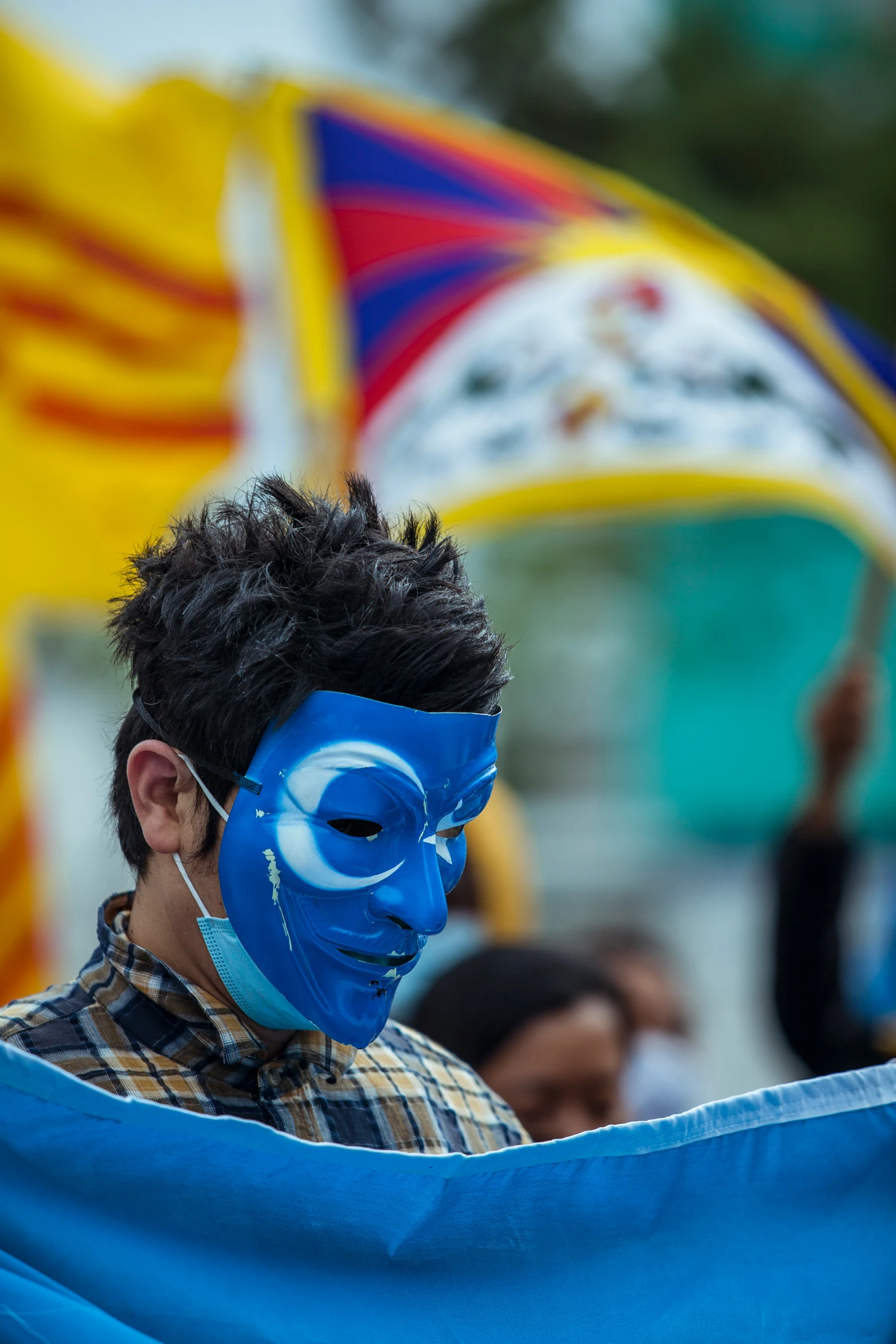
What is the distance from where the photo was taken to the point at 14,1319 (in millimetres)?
1218

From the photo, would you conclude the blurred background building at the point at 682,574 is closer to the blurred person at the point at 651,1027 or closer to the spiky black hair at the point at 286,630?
the blurred person at the point at 651,1027

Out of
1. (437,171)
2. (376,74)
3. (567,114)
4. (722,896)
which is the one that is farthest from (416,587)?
(376,74)

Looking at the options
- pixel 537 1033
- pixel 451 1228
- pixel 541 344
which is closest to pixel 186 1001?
pixel 451 1228

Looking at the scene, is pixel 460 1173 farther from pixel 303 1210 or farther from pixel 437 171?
pixel 437 171

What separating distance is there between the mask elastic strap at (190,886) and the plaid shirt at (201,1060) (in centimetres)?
6

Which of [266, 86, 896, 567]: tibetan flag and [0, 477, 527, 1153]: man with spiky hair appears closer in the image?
[0, 477, 527, 1153]: man with spiky hair

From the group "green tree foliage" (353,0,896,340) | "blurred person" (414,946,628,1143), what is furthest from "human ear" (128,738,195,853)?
"green tree foliage" (353,0,896,340)

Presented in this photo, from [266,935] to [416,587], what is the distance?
1.13 ft

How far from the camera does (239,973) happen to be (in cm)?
143

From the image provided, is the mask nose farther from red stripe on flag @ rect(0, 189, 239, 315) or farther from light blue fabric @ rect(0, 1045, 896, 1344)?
red stripe on flag @ rect(0, 189, 239, 315)

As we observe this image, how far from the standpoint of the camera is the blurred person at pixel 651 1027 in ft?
11.9

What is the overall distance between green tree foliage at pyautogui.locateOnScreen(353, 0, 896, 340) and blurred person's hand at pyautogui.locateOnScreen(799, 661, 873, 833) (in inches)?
374

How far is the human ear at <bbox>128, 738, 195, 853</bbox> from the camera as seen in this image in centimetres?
145

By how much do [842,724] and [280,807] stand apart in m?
2.79
